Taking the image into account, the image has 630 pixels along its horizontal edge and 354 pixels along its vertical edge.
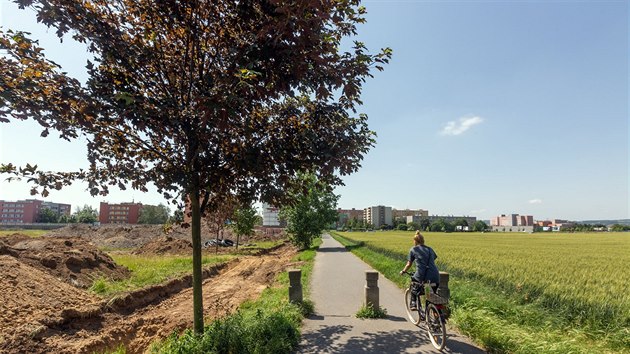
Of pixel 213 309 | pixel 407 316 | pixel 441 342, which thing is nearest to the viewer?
pixel 441 342

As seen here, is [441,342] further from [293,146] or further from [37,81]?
[37,81]

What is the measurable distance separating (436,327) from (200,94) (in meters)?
5.22

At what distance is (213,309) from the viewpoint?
33.7 feet

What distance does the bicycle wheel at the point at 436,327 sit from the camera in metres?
5.62

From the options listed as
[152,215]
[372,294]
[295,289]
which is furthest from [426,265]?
[152,215]

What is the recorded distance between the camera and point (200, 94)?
4.50 meters

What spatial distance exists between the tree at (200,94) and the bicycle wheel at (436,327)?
2.85m

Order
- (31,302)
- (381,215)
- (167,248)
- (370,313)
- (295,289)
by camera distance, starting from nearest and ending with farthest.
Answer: (370,313)
(295,289)
(31,302)
(167,248)
(381,215)

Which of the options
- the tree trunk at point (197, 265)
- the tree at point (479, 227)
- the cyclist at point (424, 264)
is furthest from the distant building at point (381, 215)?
the tree trunk at point (197, 265)

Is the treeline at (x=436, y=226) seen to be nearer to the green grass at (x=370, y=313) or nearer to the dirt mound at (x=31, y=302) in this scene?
the dirt mound at (x=31, y=302)

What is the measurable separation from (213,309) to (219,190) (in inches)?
224

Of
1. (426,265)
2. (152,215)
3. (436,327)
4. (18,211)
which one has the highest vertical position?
(18,211)

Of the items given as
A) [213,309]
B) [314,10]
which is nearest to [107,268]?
[213,309]

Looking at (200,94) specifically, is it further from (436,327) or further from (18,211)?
(18,211)
